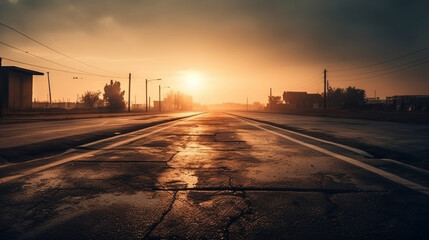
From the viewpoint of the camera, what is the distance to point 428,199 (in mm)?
3359

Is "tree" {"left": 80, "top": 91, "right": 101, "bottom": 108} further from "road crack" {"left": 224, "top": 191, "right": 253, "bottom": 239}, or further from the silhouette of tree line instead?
"road crack" {"left": 224, "top": 191, "right": 253, "bottom": 239}

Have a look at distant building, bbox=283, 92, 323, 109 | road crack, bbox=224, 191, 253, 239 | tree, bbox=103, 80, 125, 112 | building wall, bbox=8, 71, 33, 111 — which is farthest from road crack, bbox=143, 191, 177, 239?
distant building, bbox=283, 92, 323, 109

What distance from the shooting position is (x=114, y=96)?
86.8m

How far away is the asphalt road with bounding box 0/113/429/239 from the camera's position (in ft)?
8.25

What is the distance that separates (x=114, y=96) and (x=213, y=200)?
89.1m

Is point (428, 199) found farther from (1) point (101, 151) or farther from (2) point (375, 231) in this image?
(1) point (101, 151)

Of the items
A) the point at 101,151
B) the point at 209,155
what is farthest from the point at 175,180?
the point at 101,151

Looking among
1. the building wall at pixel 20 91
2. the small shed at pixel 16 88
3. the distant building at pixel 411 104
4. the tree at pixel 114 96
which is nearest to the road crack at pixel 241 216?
the distant building at pixel 411 104

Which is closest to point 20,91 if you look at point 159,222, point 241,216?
point 159,222

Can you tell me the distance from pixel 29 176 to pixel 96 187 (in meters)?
1.46

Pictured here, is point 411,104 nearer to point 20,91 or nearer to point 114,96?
point 20,91

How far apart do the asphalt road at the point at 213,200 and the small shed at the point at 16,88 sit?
5164 cm

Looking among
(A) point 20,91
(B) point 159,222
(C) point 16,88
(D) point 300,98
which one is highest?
(D) point 300,98

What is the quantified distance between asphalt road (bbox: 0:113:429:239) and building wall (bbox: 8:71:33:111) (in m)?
53.1
